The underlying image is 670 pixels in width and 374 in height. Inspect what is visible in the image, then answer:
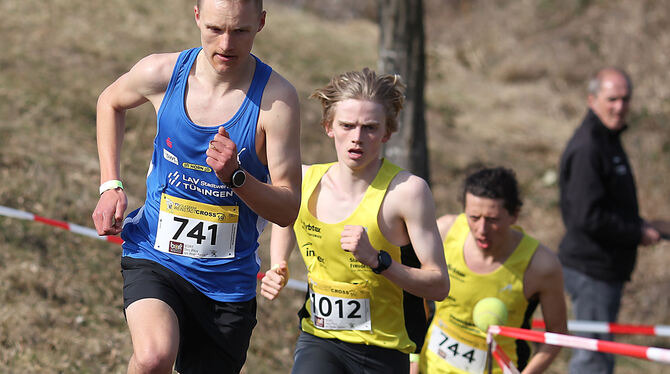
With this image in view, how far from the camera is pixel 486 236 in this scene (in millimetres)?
4434

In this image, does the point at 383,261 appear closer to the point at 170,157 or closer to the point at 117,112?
the point at 170,157

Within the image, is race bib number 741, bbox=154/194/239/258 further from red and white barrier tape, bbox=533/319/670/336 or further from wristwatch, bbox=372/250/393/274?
red and white barrier tape, bbox=533/319/670/336

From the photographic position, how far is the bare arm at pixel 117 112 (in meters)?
3.27

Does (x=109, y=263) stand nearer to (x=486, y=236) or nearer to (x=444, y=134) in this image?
(x=486, y=236)

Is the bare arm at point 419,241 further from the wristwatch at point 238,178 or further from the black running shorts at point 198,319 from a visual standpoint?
the wristwatch at point 238,178

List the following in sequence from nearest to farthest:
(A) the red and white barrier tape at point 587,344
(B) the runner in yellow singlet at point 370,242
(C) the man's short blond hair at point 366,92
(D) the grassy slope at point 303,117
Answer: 1. (A) the red and white barrier tape at point 587,344
2. (B) the runner in yellow singlet at point 370,242
3. (C) the man's short blond hair at point 366,92
4. (D) the grassy slope at point 303,117

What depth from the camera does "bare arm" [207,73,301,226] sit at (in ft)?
10.5

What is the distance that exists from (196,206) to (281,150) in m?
0.43

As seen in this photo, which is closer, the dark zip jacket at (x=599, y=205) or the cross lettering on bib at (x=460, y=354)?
the cross lettering on bib at (x=460, y=354)

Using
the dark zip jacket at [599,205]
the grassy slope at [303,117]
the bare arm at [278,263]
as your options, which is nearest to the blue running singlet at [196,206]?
the bare arm at [278,263]

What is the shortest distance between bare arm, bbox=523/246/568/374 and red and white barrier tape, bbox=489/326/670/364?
23 centimetres

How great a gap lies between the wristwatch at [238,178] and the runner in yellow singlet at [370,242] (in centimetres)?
68

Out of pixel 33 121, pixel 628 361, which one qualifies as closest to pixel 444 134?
pixel 628 361

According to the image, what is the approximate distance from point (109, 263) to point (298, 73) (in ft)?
19.0
